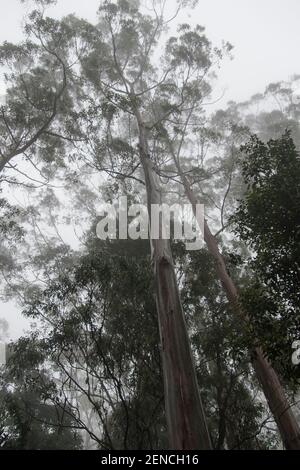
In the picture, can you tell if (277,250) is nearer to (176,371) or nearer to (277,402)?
(176,371)

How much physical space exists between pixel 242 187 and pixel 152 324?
12.5m

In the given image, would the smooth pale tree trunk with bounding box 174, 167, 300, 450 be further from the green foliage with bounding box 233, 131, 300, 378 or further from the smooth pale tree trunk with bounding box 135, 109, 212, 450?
the green foliage with bounding box 233, 131, 300, 378

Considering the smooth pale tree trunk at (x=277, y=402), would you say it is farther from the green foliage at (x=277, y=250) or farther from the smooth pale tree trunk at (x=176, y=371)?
the green foliage at (x=277, y=250)

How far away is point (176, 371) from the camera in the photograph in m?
4.39

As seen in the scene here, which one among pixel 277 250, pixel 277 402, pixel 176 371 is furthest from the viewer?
pixel 277 402

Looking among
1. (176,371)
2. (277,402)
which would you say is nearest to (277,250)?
(176,371)

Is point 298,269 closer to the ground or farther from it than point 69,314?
closer to the ground

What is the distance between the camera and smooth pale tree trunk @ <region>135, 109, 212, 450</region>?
3.80 metres

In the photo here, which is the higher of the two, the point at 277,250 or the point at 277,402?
the point at 277,250

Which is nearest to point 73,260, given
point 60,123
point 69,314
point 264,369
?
point 60,123

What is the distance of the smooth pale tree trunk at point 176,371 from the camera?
12.5 feet

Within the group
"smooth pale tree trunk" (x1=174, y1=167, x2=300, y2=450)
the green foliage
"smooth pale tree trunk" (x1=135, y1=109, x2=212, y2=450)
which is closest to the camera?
the green foliage
